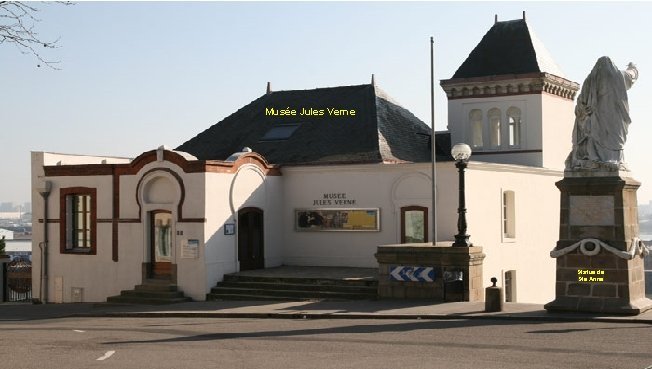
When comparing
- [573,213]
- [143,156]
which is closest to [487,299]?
[573,213]

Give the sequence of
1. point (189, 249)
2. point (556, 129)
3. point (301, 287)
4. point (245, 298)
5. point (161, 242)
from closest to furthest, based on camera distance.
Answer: point (301, 287) < point (245, 298) < point (189, 249) < point (161, 242) < point (556, 129)

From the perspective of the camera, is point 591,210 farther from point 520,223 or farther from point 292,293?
point 520,223

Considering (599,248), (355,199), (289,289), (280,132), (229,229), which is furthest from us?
(280,132)

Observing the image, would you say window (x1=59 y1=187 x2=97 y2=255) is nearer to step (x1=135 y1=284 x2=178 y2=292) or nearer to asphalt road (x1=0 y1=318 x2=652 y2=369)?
step (x1=135 y1=284 x2=178 y2=292)

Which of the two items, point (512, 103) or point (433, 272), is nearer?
point (433, 272)

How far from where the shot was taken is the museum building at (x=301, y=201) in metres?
30.3

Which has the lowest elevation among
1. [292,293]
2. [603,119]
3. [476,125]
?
[292,293]

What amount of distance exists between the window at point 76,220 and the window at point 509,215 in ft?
48.7

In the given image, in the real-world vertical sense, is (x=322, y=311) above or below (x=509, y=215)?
below

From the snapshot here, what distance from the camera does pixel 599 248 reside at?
67.9ft

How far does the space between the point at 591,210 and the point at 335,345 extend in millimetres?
7346

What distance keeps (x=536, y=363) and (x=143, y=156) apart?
18870mm

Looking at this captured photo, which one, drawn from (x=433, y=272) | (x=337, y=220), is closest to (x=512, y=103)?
(x=337, y=220)

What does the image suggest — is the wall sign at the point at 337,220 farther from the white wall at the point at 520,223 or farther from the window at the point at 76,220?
the window at the point at 76,220
